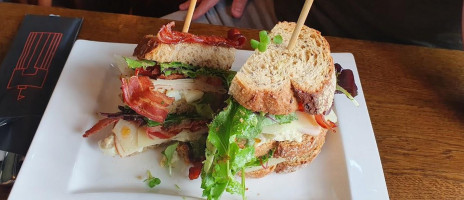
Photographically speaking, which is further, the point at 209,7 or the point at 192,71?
the point at 209,7

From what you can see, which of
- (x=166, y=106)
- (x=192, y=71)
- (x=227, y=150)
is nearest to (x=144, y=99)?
(x=166, y=106)

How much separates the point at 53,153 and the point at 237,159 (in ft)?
1.98

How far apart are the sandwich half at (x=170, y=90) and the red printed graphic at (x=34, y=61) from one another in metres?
0.39

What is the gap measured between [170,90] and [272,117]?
366mm

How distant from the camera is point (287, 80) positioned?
1408mm

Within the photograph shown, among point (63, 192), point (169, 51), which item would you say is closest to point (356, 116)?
point (169, 51)

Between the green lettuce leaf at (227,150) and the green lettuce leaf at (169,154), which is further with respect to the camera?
the green lettuce leaf at (169,154)

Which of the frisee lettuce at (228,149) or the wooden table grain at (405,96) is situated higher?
the frisee lettuce at (228,149)

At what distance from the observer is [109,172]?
57.9 inches

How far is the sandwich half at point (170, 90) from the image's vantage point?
1.45 m

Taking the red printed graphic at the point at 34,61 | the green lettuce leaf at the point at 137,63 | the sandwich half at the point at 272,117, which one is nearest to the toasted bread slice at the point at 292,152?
the sandwich half at the point at 272,117

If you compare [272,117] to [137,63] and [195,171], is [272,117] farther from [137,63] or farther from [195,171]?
[137,63]

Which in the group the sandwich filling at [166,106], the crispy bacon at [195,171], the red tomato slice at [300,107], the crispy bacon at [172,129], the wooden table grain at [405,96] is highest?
the sandwich filling at [166,106]

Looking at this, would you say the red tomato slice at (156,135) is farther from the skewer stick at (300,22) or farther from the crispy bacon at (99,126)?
the skewer stick at (300,22)
